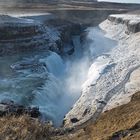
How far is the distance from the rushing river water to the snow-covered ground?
1266 mm

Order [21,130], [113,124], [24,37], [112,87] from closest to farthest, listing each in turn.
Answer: [21,130], [113,124], [112,87], [24,37]

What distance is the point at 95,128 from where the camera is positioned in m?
23.2

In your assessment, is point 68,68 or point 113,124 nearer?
point 113,124

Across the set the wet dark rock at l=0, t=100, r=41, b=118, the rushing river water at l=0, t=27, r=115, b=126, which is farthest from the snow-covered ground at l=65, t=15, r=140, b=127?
the wet dark rock at l=0, t=100, r=41, b=118

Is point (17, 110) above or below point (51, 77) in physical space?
below

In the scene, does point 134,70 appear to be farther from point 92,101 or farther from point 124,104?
point 124,104

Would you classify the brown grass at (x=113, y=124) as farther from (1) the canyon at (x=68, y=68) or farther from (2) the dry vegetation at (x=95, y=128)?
(1) the canyon at (x=68, y=68)

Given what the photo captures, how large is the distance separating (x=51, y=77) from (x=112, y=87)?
409 inches

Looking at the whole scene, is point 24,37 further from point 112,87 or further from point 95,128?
point 95,128

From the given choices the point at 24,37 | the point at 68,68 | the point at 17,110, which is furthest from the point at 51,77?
the point at 17,110

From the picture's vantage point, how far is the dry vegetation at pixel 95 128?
18.7 m

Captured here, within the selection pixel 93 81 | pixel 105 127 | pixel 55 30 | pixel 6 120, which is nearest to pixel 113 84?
pixel 93 81

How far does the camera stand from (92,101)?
31422 millimetres

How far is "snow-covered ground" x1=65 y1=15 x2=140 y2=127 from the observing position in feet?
96.8
